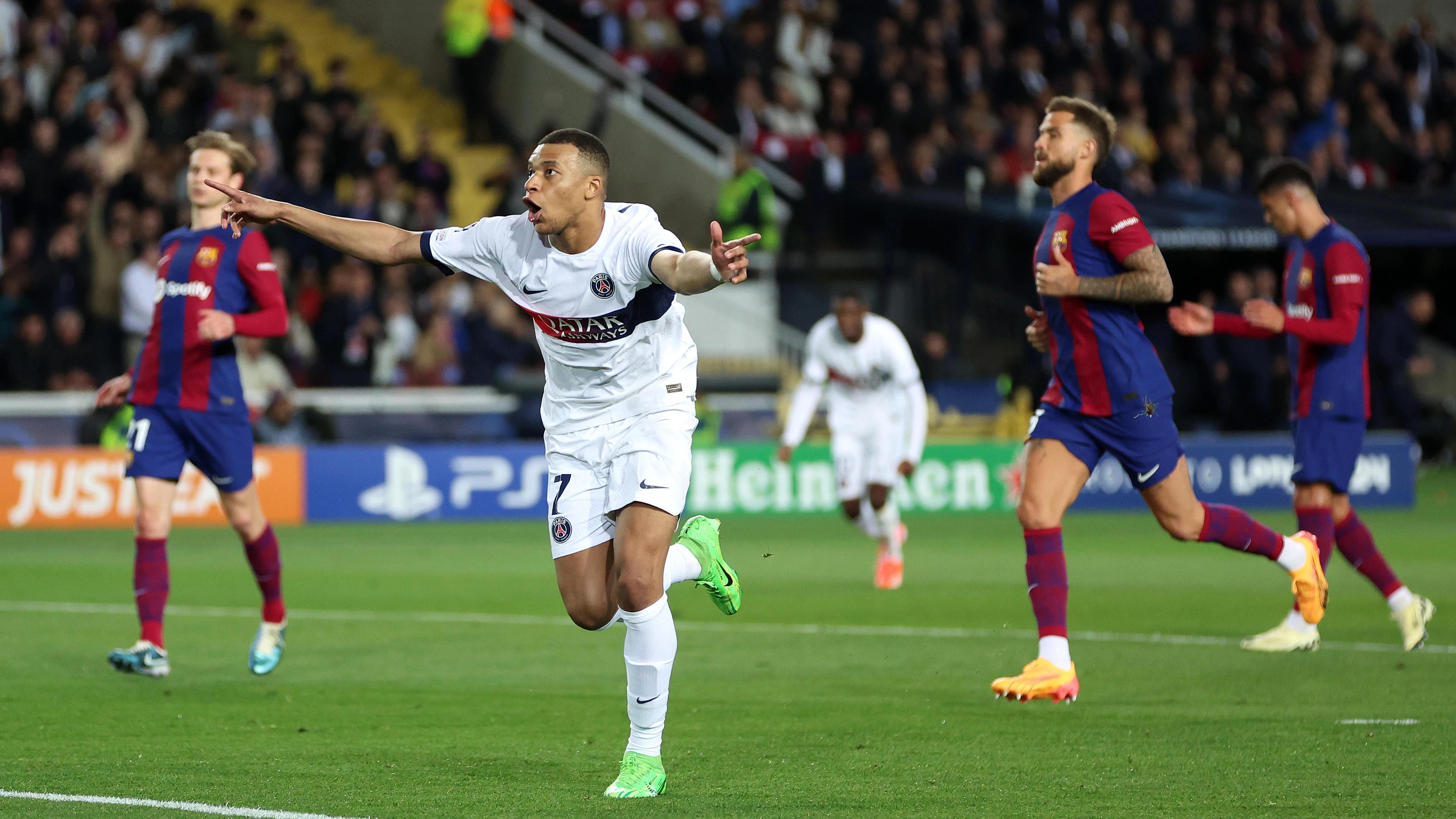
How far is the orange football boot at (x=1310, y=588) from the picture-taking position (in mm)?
7949

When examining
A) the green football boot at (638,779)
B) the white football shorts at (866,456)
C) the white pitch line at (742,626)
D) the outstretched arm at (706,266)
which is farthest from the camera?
the white football shorts at (866,456)

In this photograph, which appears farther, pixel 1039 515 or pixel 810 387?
pixel 810 387

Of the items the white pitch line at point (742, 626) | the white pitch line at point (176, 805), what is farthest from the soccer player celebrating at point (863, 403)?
the white pitch line at point (176, 805)

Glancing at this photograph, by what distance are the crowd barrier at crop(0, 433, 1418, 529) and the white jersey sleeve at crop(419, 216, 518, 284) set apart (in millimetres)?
11718

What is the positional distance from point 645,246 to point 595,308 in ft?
0.98

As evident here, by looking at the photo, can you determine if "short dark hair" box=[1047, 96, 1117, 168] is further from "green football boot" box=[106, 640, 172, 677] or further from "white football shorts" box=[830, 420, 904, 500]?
"white football shorts" box=[830, 420, 904, 500]

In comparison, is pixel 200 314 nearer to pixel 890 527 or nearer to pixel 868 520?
pixel 890 527

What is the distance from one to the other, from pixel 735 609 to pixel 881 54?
62.6 ft

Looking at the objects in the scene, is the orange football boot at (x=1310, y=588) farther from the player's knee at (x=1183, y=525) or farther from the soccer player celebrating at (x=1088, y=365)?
the soccer player celebrating at (x=1088, y=365)

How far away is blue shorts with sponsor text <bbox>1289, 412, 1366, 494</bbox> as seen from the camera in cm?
927

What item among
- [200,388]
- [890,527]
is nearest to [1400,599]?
[890,527]

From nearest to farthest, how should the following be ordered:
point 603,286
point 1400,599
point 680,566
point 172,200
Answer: point 603,286 < point 680,566 < point 1400,599 < point 172,200

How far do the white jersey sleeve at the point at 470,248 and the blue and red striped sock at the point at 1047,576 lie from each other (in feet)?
7.81

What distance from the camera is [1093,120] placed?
7352 millimetres
